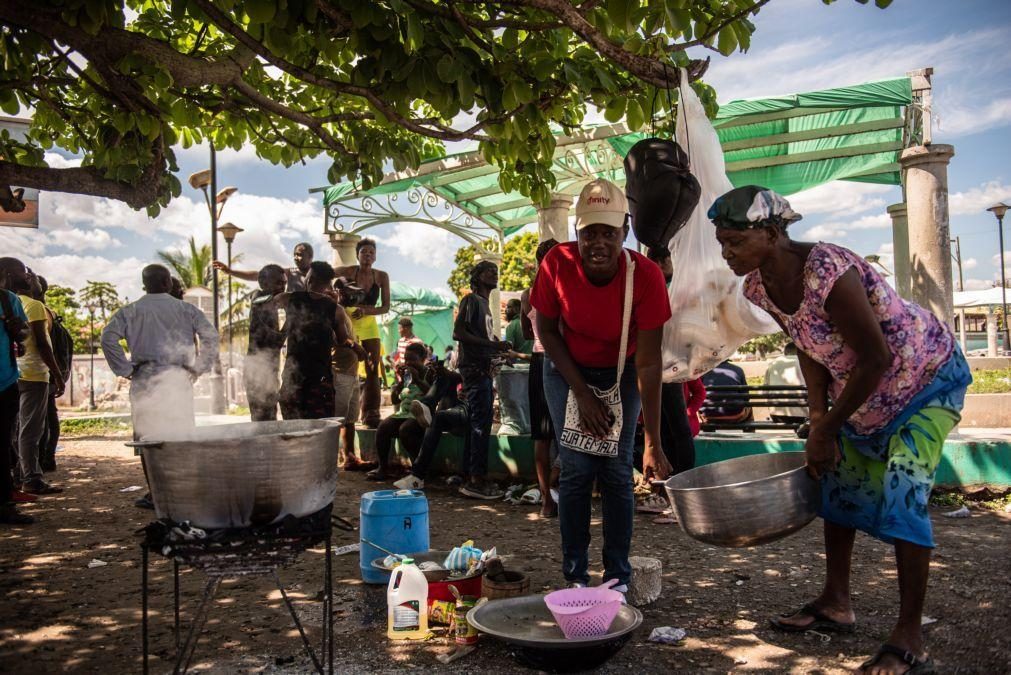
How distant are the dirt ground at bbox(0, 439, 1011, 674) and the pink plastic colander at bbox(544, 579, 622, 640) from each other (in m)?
0.21

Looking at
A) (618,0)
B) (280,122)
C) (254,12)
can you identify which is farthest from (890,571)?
(280,122)

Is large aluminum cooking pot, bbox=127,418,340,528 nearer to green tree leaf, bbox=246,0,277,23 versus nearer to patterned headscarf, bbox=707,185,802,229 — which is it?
green tree leaf, bbox=246,0,277,23

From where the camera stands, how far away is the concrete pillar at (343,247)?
11531 millimetres

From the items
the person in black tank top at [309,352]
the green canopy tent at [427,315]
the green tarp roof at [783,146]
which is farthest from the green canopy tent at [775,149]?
the green canopy tent at [427,315]

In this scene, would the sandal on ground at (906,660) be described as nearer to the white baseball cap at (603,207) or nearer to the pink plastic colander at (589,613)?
the pink plastic colander at (589,613)

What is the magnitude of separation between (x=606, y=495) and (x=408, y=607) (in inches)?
42.1

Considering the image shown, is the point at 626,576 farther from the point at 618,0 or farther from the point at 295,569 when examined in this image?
the point at 618,0

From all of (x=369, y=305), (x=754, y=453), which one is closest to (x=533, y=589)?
(x=754, y=453)

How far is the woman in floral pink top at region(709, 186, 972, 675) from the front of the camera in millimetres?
2627

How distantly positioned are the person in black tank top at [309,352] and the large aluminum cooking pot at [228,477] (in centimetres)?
359

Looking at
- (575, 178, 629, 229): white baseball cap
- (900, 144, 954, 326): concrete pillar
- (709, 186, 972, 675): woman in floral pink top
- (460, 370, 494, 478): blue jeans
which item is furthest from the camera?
(900, 144, 954, 326): concrete pillar

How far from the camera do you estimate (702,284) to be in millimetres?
3787

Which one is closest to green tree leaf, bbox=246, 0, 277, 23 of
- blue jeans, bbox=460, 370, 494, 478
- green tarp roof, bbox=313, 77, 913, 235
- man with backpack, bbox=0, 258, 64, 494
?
blue jeans, bbox=460, 370, 494, 478

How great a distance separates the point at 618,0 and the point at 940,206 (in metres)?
5.97
